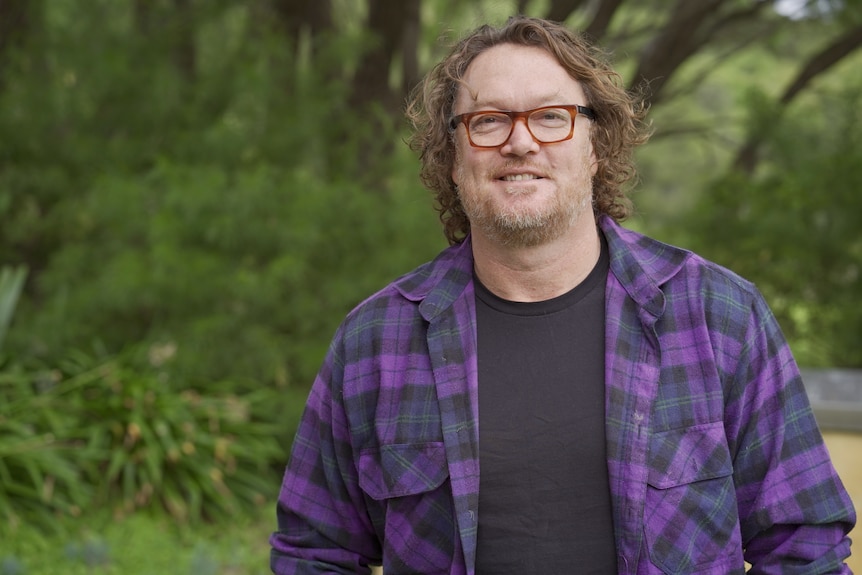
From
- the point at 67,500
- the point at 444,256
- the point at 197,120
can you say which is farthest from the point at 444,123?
the point at 197,120

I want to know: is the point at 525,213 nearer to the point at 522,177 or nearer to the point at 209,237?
the point at 522,177

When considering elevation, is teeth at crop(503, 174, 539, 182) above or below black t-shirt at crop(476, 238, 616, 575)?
above

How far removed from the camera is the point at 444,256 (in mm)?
2205

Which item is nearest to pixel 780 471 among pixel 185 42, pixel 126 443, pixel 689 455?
pixel 689 455

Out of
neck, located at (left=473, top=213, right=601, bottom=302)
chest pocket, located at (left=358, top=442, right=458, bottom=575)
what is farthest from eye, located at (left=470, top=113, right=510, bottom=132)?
chest pocket, located at (left=358, top=442, right=458, bottom=575)

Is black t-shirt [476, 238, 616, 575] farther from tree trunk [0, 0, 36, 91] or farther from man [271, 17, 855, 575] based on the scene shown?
tree trunk [0, 0, 36, 91]

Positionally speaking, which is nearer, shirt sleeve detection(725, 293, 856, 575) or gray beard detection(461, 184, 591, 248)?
shirt sleeve detection(725, 293, 856, 575)

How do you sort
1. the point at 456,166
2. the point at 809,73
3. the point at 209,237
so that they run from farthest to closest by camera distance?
the point at 809,73, the point at 209,237, the point at 456,166

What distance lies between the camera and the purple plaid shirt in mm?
1869

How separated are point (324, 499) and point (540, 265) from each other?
25.5 inches

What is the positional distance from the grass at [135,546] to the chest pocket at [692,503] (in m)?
3.06

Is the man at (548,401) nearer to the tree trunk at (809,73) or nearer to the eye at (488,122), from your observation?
the eye at (488,122)

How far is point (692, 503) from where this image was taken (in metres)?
1.87

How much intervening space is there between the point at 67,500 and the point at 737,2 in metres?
7.28
